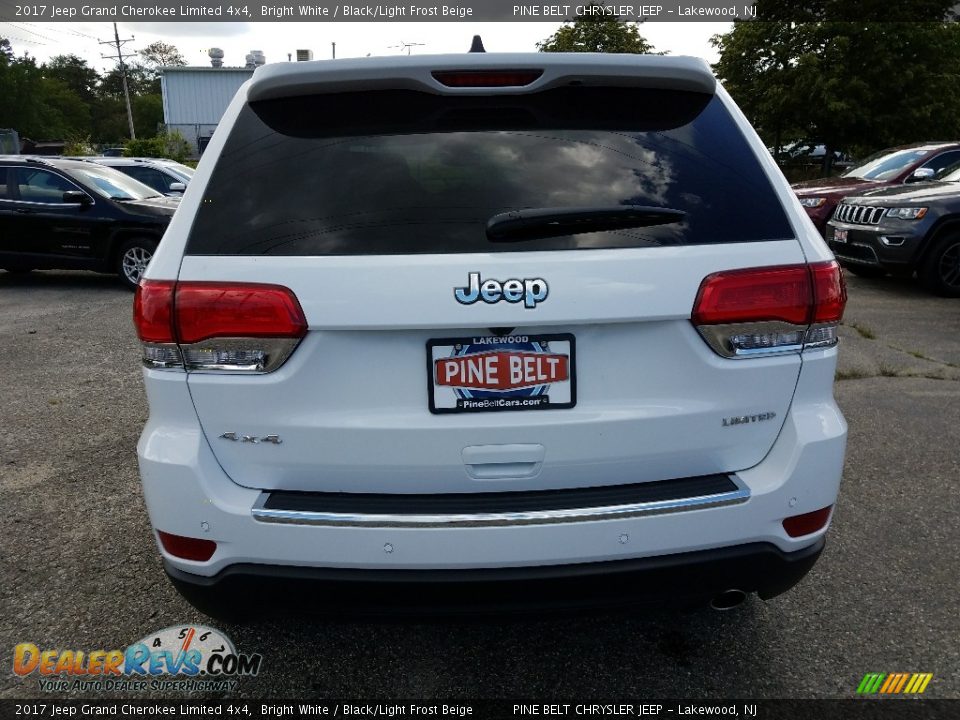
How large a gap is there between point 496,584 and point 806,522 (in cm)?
85

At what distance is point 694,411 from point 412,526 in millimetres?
754

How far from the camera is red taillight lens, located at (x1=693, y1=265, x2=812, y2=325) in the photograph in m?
1.88

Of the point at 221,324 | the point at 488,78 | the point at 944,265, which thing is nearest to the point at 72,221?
the point at 221,324

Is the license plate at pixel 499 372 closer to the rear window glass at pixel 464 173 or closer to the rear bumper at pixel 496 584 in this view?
the rear window glass at pixel 464 173

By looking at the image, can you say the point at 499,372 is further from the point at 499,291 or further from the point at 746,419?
the point at 746,419

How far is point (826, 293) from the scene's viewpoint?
1.98 metres

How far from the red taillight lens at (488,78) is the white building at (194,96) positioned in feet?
A: 167

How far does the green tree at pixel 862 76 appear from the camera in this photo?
27.8 meters

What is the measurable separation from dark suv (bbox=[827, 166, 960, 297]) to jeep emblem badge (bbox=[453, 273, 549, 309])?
8.55 m

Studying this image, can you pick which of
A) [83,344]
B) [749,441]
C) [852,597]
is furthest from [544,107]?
[83,344]

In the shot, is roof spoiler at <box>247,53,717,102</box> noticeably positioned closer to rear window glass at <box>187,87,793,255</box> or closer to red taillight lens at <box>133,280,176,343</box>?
rear window glass at <box>187,87,793,255</box>

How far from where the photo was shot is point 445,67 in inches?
78.7

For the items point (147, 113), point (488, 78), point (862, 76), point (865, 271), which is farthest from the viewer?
point (147, 113)

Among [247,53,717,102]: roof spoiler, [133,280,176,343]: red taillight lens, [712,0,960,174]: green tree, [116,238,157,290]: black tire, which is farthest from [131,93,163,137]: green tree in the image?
[133,280,176,343]: red taillight lens
